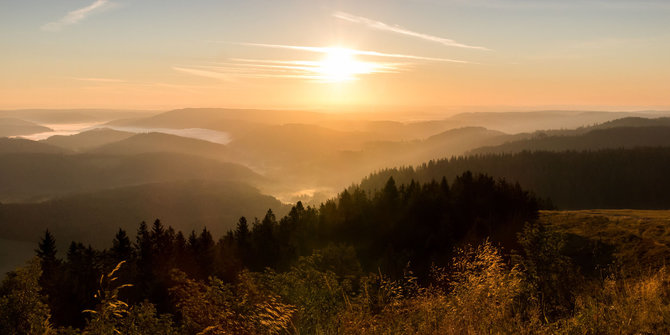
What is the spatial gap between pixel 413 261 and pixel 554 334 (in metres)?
71.0

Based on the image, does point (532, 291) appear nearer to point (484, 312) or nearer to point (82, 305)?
point (484, 312)

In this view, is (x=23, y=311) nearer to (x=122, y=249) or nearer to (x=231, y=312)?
(x=231, y=312)

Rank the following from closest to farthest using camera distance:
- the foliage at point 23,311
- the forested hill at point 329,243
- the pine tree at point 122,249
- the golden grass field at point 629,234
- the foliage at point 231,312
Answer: the foliage at point 231,312 < the foliage at point 23,311 < the golden grass field at point 629,234 < the forested hill at point 329,243 < the pine tree at point 122,249

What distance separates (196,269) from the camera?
225 feet

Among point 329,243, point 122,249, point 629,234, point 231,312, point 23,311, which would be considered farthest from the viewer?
point 122,249

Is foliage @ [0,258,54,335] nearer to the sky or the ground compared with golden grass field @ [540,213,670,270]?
nearer to the sky

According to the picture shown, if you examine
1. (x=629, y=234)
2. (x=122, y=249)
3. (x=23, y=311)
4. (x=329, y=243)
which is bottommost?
(x=122, y=249)

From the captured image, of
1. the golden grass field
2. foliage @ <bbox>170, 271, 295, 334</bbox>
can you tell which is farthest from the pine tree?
the golden grass field

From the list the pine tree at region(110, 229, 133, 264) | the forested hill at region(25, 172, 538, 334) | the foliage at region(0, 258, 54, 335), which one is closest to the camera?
the foliage at region(0, 258, 54, 335)

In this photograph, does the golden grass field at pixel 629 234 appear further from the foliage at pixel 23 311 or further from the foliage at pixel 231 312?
the foliage at pixel 23 311

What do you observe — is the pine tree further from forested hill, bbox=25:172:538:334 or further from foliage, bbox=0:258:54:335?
foliage, bbox=0:258:54:335

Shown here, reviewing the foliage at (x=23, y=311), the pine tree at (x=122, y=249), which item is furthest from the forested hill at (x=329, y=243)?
the foliage at (x=23, y=311)

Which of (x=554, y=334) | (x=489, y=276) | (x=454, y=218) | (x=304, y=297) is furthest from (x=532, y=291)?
(x=454, y=218)

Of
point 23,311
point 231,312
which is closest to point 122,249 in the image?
point 23,311
